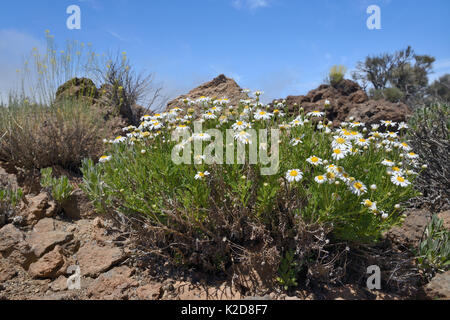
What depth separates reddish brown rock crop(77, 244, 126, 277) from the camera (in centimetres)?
354

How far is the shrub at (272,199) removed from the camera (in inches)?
117

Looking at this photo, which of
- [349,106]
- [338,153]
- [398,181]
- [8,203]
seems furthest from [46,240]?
[349,106]

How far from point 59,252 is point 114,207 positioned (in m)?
0.77

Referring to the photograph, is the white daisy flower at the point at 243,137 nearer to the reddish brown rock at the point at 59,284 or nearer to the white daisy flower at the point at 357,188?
the white daisy flower at the point at 357,188

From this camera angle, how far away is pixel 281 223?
3.19 m

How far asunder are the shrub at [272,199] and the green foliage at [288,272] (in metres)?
0.01

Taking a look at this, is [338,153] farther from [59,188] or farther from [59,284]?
[59,188]

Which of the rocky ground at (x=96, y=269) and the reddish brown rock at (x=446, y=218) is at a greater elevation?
the reddish brown rock at (x=446, y=218)

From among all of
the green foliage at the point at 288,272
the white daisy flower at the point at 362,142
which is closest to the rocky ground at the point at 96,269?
the green foliage at the point at 288,272

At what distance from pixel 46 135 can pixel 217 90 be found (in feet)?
11.6

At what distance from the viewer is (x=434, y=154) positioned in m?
5.05

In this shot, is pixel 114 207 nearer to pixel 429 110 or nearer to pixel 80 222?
pixel 80 222

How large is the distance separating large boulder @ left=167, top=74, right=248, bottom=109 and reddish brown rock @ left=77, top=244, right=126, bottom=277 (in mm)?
3760
